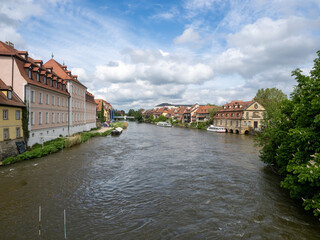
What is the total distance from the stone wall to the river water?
4.36 feet

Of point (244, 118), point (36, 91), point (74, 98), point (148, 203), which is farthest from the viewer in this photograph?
point (244, 118)

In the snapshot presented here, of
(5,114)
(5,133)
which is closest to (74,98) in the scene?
(5,114)

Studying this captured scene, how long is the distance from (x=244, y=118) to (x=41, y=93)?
42790mm

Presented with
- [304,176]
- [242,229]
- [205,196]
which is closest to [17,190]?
[205,196]

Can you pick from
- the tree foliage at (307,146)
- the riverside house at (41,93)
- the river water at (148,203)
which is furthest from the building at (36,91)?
the tree foliage at (307,146)

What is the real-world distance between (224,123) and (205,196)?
1882 inches

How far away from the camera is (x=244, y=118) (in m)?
49.8

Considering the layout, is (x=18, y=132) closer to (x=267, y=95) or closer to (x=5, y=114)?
(x=5, y=114)

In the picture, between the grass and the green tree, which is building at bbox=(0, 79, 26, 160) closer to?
the grass

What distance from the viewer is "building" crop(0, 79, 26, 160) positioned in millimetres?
16156

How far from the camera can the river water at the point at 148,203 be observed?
8.02m

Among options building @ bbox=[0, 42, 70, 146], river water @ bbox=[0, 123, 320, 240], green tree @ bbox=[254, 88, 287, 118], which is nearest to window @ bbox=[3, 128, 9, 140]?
river water @ bbox=[0, 123, 320, 240]

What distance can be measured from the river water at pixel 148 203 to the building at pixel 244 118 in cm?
3450

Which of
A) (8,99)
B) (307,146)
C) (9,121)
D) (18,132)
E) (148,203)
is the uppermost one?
(8,99)
